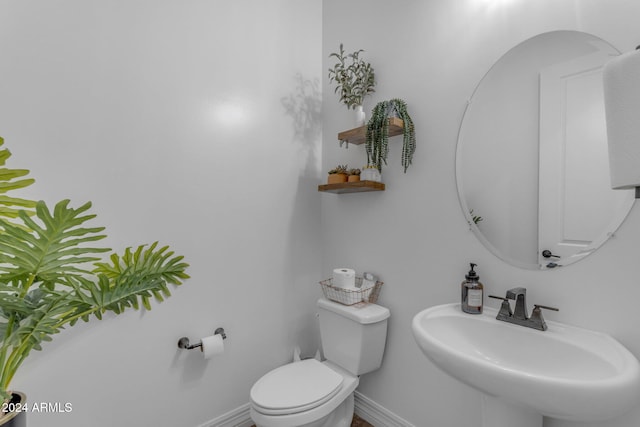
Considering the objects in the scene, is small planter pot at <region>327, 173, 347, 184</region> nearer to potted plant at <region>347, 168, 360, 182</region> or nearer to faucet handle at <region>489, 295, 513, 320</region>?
potted plant at <region>347, 168, 360, 182</region>

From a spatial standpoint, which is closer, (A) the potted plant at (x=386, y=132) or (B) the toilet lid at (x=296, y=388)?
(B) the toilet lid at (x=296, y=388)

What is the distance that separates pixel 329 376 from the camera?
4.81 ft

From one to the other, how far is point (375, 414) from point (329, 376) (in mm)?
460

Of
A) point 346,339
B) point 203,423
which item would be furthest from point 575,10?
point 203,423

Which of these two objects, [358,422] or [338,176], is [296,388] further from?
[338,176]

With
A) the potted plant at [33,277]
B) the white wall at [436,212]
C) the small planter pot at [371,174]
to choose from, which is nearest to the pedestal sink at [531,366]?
the white wall at [436,212]

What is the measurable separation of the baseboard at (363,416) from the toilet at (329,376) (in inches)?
6.8

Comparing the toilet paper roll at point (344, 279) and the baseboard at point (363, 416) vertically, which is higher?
the toilet paper roll at point (344, 279)


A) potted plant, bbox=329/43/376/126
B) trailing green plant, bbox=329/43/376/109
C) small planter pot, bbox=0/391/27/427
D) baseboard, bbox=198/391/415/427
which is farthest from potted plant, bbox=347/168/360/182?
small planter pot, bbox=0/391/27/427

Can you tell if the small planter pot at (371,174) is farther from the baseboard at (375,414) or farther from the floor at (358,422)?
the floor at (358,422)

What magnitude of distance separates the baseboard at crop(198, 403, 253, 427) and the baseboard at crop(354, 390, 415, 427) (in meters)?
0.64

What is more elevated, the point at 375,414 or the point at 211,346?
the point at 211,346

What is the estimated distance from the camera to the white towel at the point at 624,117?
0.73m

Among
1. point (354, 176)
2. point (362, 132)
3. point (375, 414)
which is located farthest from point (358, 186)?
point (375, 414)
